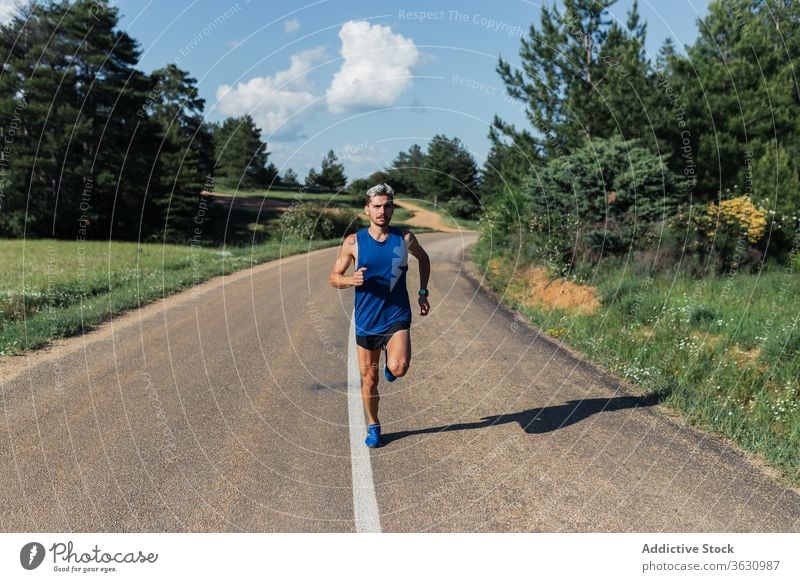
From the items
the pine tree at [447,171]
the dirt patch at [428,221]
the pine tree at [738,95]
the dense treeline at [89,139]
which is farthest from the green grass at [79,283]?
the pine tree at [738,95]

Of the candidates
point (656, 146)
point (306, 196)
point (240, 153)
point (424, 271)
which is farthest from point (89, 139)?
point (424, 271)

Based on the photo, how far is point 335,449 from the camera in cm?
546

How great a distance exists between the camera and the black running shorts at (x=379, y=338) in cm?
550

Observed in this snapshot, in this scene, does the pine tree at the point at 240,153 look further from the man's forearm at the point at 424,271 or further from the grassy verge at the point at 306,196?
the man's forearm at the point at 424,271

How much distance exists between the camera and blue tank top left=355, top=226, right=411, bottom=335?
5324 mm

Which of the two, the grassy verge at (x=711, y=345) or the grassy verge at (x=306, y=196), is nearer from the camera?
the grassy verge at (x=711, y=345)

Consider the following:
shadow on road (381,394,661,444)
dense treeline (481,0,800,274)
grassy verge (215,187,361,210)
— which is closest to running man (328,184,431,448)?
shadow on road (381,394,661,444)

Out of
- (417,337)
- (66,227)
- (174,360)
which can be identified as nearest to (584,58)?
(417,337)

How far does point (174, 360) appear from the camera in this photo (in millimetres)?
8742

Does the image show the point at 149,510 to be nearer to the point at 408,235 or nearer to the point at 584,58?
the point at 408,235

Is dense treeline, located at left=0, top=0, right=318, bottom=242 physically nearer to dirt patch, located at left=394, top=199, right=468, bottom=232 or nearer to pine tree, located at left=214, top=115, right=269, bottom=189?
pine tree, located at left=214, top=115, right=269, bottom=189

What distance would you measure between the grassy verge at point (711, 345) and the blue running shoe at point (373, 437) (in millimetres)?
3012

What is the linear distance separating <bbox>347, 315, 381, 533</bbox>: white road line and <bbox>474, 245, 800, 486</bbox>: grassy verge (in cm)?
311

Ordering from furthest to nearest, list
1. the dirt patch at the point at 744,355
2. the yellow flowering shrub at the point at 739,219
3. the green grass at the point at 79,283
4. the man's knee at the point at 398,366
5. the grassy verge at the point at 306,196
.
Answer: the grassy verge at the point at 306,196 → the yellow flowering shrub at the point at 739,219 → the green grass at the point at 79,283 → the dirt patch at the point at 744,355 → the man's knee at the point at 398,366
